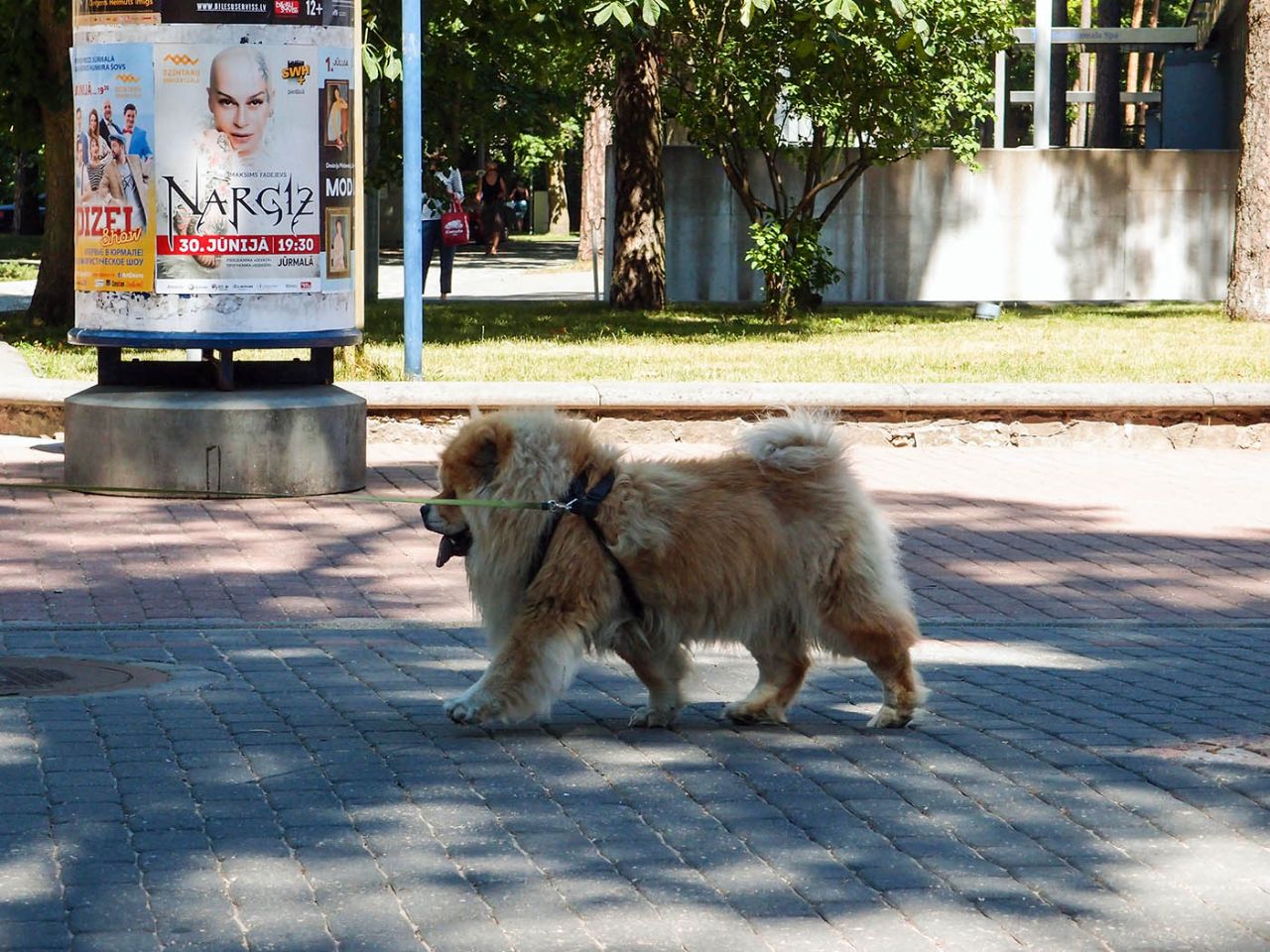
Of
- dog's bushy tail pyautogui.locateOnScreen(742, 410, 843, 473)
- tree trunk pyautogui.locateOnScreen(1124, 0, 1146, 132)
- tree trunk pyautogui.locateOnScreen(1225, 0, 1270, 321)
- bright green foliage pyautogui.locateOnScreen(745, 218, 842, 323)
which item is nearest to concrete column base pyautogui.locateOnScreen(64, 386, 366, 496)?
dog's bushy tail pyautogui.locateOnScreen(742, 410, 843, 473)

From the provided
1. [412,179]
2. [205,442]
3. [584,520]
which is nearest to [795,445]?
[584,520]

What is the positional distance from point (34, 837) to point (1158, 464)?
9277mm

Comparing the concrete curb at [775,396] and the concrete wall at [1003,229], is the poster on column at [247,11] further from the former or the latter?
the concrete wall at [1003,229]

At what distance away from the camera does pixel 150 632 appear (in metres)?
7.55

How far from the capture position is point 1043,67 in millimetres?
30609

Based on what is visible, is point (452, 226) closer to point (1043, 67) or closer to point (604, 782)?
point (1043, 67)

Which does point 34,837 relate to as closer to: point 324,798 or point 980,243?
point 324,798

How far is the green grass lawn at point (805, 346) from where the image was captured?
15.4 meters

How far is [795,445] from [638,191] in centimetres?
1762

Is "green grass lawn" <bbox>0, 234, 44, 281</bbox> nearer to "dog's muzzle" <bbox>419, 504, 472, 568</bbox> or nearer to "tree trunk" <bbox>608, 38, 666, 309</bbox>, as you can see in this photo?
"tree trunk" <bbox>608, 38, 666, 309</bbox>

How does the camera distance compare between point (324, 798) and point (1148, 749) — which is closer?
point (324, 798)

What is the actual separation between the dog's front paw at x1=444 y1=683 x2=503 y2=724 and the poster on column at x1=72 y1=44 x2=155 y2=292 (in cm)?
561

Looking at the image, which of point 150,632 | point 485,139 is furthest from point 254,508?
point 485,139

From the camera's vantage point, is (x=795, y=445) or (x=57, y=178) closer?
(x=795, y=445)
